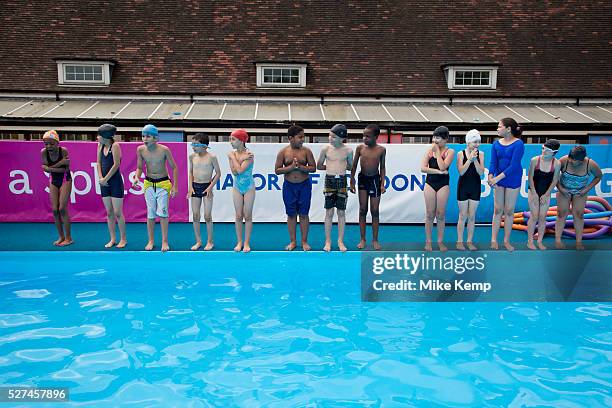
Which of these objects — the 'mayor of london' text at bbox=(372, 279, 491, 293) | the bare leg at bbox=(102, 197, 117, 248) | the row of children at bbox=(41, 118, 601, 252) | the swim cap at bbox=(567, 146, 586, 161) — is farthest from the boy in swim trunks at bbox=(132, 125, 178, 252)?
the swim cap at bbox=(567, 146, 586, 161)

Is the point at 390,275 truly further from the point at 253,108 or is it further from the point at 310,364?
the point at 253,108

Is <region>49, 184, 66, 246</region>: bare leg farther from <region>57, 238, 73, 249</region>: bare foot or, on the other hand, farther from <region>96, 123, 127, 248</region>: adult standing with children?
<region>96, 123, 127, 248</region>: adult standing with children

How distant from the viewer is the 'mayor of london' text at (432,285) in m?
6.51

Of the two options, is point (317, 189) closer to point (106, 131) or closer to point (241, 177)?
point (241, 177)

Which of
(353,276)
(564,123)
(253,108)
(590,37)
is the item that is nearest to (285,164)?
(353,276)

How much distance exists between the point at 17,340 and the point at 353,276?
13.9 ft

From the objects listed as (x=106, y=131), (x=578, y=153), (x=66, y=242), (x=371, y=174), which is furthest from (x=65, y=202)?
(x=578, y=153)

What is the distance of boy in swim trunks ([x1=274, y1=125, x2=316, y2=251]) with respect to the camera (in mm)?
7422

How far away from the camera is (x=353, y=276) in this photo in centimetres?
681


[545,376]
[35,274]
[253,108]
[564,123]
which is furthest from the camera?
[253,108]

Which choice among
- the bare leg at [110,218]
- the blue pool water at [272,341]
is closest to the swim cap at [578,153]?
the blue pool water at [272,341]

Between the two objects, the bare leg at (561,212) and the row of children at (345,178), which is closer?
the row of children at (345,178)

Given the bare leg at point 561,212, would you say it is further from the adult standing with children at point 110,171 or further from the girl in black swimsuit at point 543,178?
the adult standing with children at point 110,171

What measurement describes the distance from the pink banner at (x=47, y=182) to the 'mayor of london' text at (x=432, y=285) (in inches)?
204
